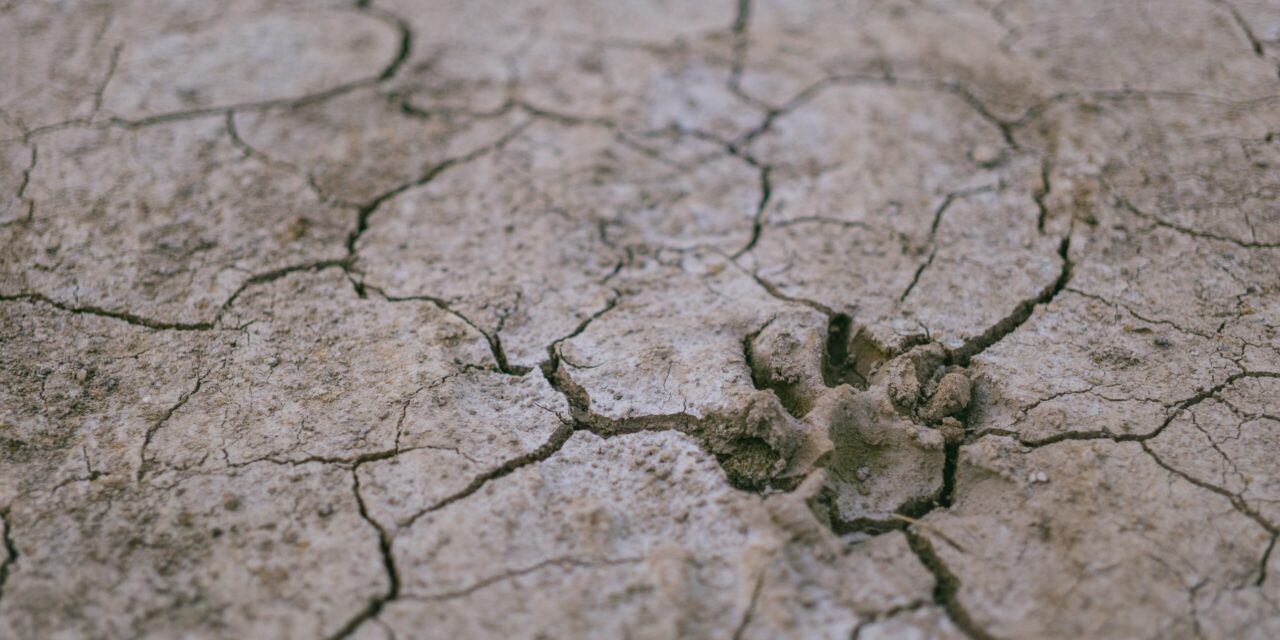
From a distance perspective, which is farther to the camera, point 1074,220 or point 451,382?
point 1074,220

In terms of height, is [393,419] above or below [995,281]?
below

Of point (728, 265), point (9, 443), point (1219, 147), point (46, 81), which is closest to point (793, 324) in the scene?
point (728, 265)

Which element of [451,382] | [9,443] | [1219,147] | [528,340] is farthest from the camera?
[1219,147]

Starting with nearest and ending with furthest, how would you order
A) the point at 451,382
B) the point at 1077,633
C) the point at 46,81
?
the point at 1077,633 < the point at 451,382 < the point at 46,81

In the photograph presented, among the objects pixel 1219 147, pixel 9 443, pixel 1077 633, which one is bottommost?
pixel 9 443

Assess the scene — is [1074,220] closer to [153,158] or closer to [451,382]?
[451,382]

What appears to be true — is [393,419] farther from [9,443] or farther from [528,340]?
[9,443]
